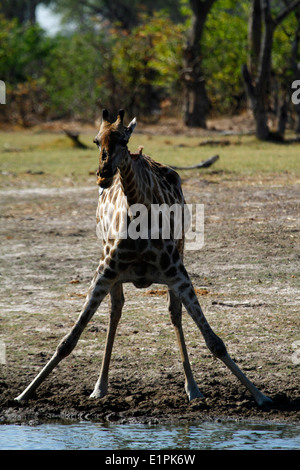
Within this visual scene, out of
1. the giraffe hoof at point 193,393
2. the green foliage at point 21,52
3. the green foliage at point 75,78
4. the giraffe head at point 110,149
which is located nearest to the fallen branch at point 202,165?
the giraffe hoof at point 193,393

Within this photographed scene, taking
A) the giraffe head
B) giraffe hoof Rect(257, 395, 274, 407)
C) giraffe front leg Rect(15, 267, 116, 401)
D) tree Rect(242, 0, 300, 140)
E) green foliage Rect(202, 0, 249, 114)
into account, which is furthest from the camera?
green foliage Rect(202, 0, 249, 114)

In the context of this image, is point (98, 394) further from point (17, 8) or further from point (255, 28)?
point (17, 8)

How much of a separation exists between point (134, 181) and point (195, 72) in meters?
21.5

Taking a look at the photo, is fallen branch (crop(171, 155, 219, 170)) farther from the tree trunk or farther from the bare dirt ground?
the tree trunk

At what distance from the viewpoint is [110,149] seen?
4.43m

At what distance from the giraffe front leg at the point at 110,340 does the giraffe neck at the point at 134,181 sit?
84cm

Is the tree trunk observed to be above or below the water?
above

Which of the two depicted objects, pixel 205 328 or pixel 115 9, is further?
pixel 115 9

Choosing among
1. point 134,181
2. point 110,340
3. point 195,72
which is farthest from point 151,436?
point 195,72

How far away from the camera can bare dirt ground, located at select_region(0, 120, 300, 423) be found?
5168 millimetres

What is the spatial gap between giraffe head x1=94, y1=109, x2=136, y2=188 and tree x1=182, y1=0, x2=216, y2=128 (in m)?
21.4

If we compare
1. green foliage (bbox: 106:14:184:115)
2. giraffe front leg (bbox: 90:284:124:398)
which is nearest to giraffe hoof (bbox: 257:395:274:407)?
giraffe front leg (bbox: 90:284:124:398)

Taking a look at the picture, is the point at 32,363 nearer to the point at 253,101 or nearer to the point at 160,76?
the point at 253,101

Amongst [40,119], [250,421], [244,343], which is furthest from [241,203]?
[40,119]
